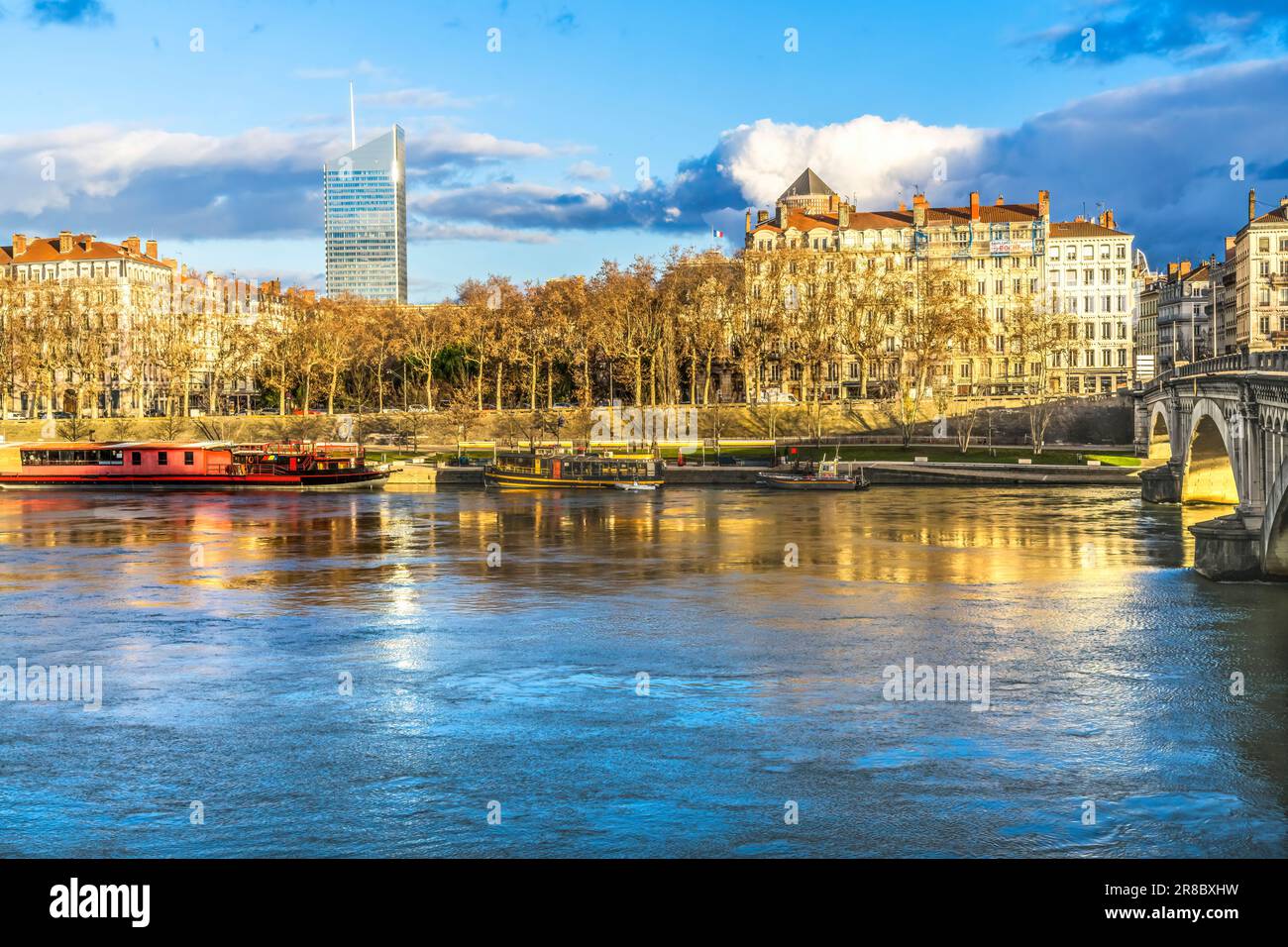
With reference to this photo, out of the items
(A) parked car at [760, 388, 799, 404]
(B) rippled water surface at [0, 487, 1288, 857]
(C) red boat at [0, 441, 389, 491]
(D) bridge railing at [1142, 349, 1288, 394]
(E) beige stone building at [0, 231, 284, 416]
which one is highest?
(E) beige stone building at [0, 231, 284, 416]

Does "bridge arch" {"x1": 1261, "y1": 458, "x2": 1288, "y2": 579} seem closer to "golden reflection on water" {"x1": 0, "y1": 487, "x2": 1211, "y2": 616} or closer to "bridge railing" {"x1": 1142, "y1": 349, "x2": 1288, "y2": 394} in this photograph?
"bridge railing" {"x1": 1142, "y1": 349, "x2": 1288, "y2": 394}

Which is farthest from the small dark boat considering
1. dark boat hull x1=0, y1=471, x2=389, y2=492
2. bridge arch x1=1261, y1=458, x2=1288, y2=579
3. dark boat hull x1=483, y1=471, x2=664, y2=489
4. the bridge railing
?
bridge arch x1=1261, y1=458, x2=1288, y2=579

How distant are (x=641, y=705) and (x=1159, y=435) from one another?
248 ft

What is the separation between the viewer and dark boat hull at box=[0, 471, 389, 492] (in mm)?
98375

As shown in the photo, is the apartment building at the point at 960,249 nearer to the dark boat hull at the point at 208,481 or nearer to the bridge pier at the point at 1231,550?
the dark boat hull at the point at 208,481

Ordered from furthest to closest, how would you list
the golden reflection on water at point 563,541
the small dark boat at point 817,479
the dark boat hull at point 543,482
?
the dark boat hull at point 543,482 < the small dark boat at point 817,479 < the golden reflection on water at point 563,541

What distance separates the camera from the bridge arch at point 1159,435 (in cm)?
8644

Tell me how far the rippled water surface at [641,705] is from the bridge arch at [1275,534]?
116 cm

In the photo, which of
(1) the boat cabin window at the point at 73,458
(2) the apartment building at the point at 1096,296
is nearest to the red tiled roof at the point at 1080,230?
(2) the apartment building at the point at 1096,296

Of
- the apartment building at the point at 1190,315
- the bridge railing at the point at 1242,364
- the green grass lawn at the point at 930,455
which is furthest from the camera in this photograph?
the apartment building at the point at 1190,315

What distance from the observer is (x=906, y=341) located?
125 meters

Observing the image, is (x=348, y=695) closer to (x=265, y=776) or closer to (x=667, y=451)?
(x=265, y=776)

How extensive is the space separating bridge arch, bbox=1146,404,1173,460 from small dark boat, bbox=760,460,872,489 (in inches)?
728
